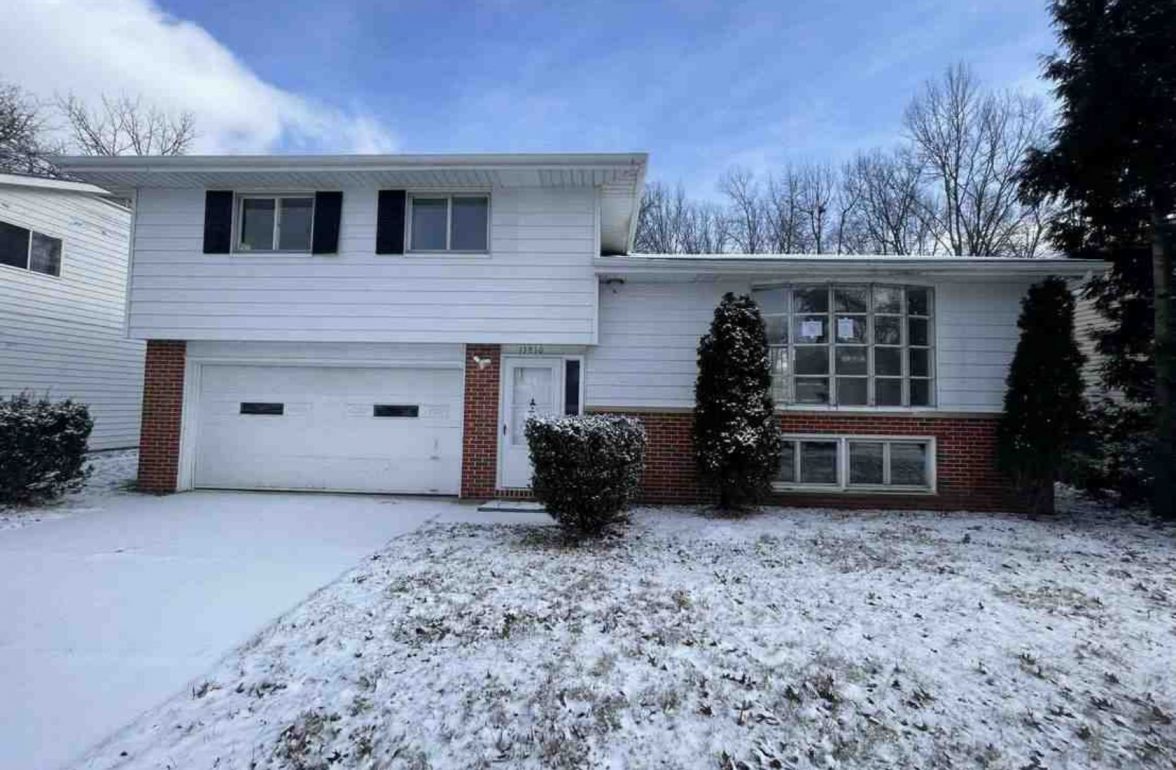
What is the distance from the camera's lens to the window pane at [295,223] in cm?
856

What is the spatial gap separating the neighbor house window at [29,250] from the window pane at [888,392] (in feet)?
49.6

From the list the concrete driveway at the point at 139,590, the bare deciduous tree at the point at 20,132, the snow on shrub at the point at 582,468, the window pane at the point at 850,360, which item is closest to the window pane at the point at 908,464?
the window pane at the point at 850,360

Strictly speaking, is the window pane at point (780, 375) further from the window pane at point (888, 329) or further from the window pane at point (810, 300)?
the window pane at point (888, 329)

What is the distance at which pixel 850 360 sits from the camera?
8.40 metres

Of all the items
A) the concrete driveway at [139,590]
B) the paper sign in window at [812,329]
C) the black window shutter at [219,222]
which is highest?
the black window shutter at [219,222]

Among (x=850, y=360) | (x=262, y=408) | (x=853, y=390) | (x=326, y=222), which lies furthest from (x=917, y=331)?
(x=262, y=408)

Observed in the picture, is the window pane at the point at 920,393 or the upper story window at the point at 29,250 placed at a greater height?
the upper story window at the point at 29,250

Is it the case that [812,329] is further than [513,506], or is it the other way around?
[812,329]

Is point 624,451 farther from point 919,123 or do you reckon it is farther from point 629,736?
point 919,123

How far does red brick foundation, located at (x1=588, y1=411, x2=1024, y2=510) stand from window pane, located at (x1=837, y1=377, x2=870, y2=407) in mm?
225

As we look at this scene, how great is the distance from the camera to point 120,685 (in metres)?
3.17

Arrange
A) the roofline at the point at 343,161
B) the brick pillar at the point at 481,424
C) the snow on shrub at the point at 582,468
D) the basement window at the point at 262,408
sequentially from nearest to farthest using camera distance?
the snow on shrub at the point at 582,468
the roofline at the point at 343,161
the brick pillar at the point at 481,424
the basement window at the point at 262,408

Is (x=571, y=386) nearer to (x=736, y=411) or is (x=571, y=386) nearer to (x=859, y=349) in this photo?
(x=736, y=411)

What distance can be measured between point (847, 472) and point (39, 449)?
1073 centimetres
